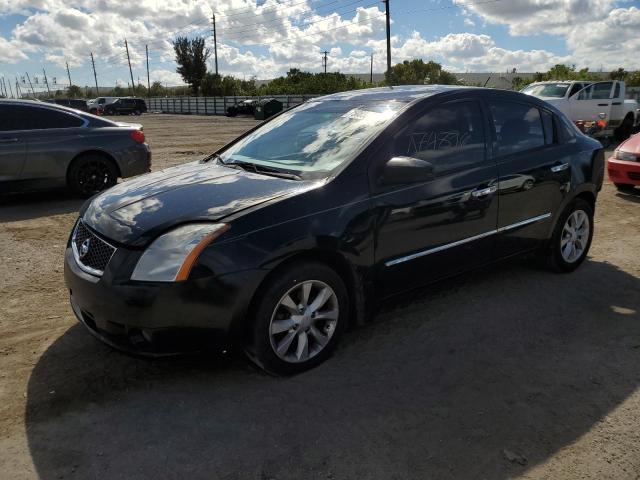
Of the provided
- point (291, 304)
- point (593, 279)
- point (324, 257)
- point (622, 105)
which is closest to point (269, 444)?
point (291, 304)

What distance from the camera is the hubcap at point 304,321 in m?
3.03

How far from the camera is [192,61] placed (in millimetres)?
64875

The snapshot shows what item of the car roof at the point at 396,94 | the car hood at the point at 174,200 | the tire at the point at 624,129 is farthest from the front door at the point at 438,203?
the tire at the point at 624,129

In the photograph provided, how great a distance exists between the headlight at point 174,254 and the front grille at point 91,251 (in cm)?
27

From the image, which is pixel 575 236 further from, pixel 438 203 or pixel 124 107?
pixel 124 107

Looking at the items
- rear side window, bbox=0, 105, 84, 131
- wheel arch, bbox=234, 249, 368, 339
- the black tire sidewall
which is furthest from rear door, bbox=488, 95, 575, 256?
rear side window, bbox=0, 105, 84, 131

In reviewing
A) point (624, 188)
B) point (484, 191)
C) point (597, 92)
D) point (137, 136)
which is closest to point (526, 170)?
point (484, 191)

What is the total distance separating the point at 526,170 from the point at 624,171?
17.1 ft

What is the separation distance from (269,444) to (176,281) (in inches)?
36.1

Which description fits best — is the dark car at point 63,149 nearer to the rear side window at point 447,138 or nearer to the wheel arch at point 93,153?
the wheel arch at point 93,153

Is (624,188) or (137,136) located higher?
(137,136)

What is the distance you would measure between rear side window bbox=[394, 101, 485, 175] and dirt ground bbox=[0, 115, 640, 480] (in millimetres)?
1145

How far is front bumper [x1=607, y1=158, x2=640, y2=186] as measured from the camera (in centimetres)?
824

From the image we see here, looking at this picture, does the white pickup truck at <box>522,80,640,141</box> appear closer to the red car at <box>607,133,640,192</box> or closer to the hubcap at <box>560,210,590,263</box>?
the red car at <box>607,133,640,192</box>
